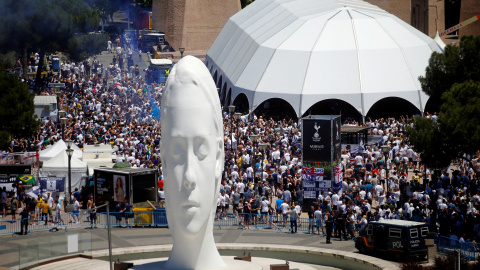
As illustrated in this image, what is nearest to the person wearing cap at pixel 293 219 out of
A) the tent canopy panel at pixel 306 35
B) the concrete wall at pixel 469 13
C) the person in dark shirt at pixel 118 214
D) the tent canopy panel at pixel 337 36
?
the person in dark shirt at pixel 118 214

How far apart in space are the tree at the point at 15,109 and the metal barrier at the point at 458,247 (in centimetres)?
2256

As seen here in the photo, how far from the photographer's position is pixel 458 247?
107 feet

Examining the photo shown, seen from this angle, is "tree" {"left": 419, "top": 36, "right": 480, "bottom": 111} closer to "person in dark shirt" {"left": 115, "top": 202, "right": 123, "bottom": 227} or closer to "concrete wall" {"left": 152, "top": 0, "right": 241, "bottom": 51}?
"person in dark shirt" {"left": 115, "top": 202, "right": 123, "bottom": 227}

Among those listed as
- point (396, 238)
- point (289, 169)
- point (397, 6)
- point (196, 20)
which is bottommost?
point (396, 238)

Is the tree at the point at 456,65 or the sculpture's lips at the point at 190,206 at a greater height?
the tree at the point at 456,65

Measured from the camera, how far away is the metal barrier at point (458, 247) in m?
32.0

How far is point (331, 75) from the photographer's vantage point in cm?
5784

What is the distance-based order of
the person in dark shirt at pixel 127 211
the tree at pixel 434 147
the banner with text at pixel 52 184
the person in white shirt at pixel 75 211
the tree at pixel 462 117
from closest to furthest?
1. the person in white shirt at pixel 75 211
2. the person in dark shirt at pixel 127 211
3. the tree at pixel 462 117
4. the tree at pixel 434 147
5. the banner with text at pixel 52 184

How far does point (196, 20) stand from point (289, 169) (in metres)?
41.1

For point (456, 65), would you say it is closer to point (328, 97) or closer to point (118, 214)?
point (328, 97)

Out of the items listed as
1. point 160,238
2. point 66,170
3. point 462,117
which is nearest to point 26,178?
point 66,170

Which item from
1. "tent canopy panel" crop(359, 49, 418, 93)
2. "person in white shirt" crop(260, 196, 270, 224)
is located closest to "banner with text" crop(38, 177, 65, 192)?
"person in white shirt" crop(260, 196, 270, 224)

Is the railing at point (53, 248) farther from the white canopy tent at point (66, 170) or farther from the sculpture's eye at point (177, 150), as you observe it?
the white canopy tent at point (66, 170)

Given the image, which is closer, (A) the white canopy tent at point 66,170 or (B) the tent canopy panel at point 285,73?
(A) the white canopy tent at point 66,170
